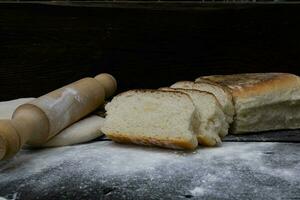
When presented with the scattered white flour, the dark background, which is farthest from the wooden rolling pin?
the scattered white flour

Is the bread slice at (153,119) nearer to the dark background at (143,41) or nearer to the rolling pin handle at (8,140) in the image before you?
the rolling pin handle at (8,140)

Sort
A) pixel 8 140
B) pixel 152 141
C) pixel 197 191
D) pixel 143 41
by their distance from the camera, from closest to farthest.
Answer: pixel 197 191
pixel 8 140
pixel 152 141
pixel 143 41

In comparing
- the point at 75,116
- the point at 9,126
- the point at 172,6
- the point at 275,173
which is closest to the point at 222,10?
the point at 172,6

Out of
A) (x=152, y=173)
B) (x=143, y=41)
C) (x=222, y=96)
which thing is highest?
(x=143, y=41)

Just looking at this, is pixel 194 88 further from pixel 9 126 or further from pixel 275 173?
pixel 9 126

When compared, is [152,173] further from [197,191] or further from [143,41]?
[143,41]

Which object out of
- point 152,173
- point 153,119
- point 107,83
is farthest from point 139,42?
point 152,173

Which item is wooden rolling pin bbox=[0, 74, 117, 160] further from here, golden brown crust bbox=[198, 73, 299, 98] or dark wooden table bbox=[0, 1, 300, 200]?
golden brown crust bbox=[198, 73, 299, 98]
